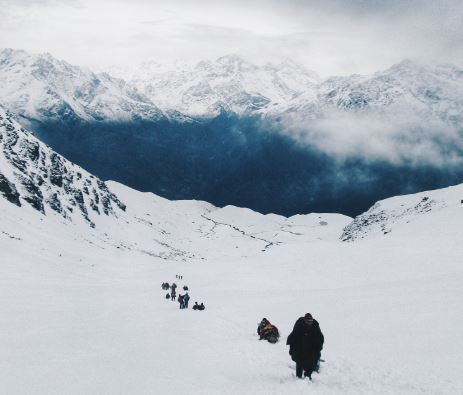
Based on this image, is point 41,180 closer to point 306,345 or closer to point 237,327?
point 237,327

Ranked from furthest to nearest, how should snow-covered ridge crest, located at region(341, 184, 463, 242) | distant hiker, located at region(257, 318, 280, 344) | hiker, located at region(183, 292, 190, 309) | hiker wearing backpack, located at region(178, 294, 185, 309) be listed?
snow-covered ridge crest, located at region(341, 184, 463, 242) < hiker wearing backpack, located at region(178, 294, 185, 309) < hiker, located at region(183, 292, 190, 309) < distant hiker, located at region(257, 318, 280, 344)

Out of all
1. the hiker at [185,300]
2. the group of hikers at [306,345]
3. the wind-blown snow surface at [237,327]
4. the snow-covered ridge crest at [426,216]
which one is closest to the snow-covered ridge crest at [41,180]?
the wind-blown snow surface at [237,327]

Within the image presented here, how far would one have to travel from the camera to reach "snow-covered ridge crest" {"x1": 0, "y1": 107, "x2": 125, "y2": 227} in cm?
10869

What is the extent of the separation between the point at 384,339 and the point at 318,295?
17740 millimetres

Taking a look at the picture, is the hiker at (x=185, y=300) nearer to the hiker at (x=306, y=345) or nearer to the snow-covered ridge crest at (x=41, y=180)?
the hiker at (x=306, y=345)

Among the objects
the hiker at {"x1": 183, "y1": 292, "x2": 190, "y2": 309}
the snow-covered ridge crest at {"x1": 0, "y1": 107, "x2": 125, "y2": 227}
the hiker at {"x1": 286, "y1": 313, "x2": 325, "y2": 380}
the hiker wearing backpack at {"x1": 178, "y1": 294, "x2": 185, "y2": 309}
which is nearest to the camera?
the hiker at {"x1": 286, "y1": 313, "x2": 325, "y2": 380}

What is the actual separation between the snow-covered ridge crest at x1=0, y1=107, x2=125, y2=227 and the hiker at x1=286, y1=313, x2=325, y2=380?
3566 inches

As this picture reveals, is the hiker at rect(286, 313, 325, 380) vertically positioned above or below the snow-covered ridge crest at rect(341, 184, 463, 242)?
below

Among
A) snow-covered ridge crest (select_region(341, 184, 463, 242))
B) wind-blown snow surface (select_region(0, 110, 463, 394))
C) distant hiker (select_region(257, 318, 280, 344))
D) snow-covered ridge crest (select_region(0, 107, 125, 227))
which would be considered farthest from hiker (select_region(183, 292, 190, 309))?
snow-covered ridge crest (select_region(0, 107, 125, 227))

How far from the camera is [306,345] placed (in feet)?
57.0

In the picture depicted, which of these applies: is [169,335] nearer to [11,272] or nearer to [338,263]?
[11,272]

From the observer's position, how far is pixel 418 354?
67.0ft

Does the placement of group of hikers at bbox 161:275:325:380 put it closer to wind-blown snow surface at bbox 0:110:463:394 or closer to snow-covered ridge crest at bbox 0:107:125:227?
wind-blown snow surface at bbox 0:110:463:394

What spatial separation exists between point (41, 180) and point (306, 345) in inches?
4869
